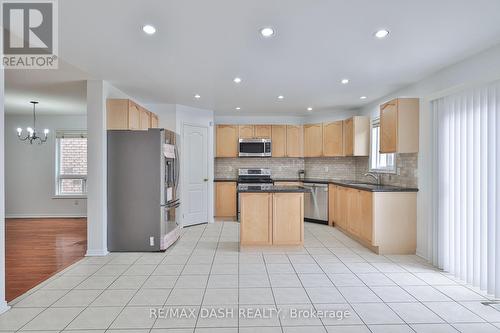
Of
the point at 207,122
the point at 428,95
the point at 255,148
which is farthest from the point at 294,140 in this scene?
the point at 428,95

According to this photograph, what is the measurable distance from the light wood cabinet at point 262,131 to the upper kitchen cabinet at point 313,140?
895mm

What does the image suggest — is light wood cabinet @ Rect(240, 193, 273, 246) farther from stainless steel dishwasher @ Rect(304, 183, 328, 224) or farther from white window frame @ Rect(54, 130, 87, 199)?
white window frame @ Rect(54, 130, 87, 199)

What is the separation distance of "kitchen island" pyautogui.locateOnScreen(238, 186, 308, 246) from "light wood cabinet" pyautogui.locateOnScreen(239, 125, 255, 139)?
279cm

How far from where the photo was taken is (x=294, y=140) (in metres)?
7.10

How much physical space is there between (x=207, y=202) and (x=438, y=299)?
4605mm

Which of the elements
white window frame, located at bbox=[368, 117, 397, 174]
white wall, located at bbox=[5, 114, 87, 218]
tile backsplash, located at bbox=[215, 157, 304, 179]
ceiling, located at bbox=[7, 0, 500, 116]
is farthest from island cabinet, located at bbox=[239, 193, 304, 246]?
white wall, located at bbox=[5, 114, 87, 218]

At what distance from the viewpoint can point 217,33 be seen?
2.69 meters

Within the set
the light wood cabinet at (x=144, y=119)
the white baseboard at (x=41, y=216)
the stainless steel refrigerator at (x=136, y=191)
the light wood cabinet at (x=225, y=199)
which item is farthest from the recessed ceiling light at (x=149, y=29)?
the white baseboard at (x=41, y=216)

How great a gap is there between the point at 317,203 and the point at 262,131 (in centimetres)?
216

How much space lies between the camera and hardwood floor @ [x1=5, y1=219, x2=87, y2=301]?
338 centimetres

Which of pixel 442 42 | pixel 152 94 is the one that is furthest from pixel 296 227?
pixel 152 94

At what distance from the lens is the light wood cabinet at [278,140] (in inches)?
279

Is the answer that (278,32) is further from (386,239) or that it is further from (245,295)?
(386,239)

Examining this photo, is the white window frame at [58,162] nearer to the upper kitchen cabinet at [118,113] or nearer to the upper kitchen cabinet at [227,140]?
the upper kitchen cabinet at [227,140]
